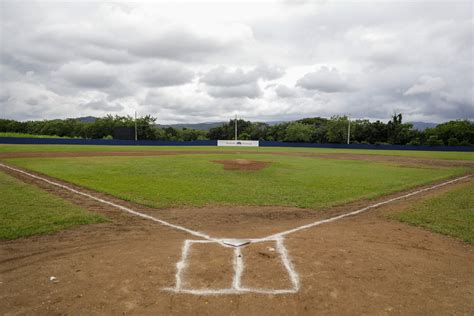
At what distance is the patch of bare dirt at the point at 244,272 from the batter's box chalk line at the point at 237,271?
11 cm

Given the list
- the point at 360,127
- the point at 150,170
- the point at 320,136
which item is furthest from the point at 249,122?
the point at 150,170

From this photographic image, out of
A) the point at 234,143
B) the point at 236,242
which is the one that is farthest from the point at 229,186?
the point at 234,143

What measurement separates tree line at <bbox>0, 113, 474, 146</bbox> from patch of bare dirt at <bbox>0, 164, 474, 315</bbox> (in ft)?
235

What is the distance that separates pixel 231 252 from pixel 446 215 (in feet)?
24.3

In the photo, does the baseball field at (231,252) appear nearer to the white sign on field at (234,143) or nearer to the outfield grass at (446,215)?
the outfield grass at (446,215)

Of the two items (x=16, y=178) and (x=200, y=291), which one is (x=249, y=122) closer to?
(x=16, y=178)

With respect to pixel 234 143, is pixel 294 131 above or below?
above

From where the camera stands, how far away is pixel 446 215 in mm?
9711

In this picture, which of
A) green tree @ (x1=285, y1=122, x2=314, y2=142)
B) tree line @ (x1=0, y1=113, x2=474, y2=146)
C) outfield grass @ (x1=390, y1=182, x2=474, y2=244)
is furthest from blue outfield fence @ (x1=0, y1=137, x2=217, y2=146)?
outfield grass @ (x1=390, y1=182, x2=474, y2=244)

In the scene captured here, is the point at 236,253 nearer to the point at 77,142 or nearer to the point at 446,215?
the point at 446,215

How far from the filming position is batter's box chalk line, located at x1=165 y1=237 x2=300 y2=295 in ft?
15.4

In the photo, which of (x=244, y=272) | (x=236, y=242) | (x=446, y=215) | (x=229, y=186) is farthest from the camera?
(x=229, y=186)

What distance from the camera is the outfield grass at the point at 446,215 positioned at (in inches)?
318

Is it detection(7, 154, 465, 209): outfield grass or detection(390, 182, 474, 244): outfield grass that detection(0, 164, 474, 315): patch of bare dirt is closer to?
detection(390, 182, 474, 244): outfield grass
